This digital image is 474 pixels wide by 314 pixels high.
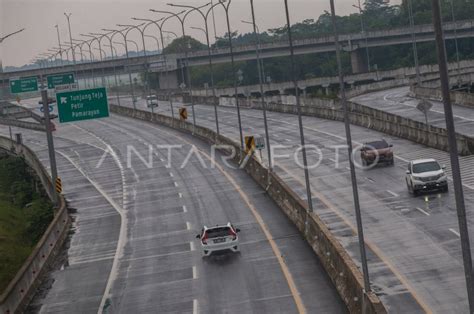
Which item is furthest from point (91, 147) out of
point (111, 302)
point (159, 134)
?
point (111, 302)

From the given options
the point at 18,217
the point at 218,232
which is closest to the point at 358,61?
the point at 18,217

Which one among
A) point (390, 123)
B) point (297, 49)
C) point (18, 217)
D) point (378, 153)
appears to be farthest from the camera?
point (297, 49)

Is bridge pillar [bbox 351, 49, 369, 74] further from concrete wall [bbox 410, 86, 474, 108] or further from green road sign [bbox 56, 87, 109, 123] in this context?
green road sign [bbox 56, 87, 109, 123]

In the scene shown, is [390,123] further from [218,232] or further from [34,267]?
[34,267]

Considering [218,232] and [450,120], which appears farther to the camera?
[218,232]

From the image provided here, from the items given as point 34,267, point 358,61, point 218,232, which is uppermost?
point 358,61

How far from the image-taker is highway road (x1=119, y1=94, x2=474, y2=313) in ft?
90.8

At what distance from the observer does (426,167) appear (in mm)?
45469

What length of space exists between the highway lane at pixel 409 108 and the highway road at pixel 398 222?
21.5 feet

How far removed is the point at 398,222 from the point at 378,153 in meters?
18.3

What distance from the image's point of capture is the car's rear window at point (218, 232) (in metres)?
37.8

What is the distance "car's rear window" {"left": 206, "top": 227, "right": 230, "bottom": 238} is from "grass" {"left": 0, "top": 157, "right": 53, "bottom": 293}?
31.1 ft

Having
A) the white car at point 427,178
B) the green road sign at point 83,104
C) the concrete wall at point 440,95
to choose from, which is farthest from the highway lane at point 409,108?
the green road sign at point 83,104

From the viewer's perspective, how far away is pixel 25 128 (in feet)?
416
